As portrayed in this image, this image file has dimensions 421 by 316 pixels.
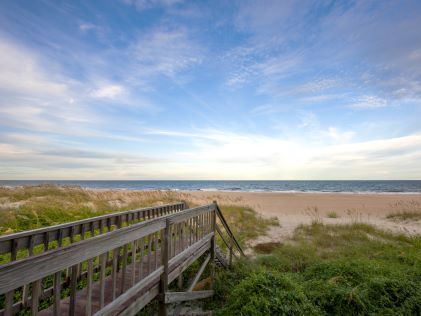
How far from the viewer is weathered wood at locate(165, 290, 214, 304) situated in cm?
465

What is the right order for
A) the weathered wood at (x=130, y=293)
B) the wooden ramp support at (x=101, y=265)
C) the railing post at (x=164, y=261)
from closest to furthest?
the wooden ramp support at (x=101, y=265) < the weathered wood at (x=130, y=293) < the railing post at (x=164, y=261)

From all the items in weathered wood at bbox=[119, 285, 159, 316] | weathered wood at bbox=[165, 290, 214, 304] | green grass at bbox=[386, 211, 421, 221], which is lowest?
weathered wood at bbox=[165, 290, 214, 304]

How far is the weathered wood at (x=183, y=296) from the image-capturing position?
15.3 ft

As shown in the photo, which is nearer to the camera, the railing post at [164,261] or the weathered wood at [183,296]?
the railing post at [164,261]

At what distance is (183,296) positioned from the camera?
5.28 metres

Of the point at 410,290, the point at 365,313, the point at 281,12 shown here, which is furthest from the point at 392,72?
the point at 365,313

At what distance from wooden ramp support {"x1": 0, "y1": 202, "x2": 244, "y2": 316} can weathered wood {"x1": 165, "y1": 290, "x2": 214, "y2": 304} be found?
16mm

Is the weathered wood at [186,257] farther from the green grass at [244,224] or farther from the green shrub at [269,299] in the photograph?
the green grass at [244,224]

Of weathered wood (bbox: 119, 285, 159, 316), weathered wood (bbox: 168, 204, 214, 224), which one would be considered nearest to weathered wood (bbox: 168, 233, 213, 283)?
weathered wood (bbox: 119, 285, 159, 316)

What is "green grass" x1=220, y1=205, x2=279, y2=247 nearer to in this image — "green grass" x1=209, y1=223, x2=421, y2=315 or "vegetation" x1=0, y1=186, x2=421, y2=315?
"vegetation" x1=0, y1=186, x2=421, y2=315

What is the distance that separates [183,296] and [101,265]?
2910 millimetres

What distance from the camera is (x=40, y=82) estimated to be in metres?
11.6

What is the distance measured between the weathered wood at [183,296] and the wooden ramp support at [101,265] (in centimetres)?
2

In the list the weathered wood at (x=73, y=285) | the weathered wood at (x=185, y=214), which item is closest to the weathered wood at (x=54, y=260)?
the weathered wood at (x=73, y=285)
